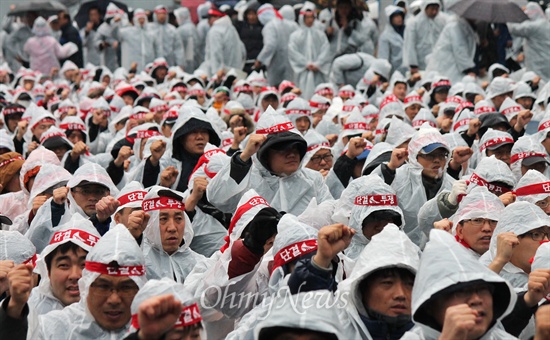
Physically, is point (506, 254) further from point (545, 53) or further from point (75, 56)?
point (75, 56)

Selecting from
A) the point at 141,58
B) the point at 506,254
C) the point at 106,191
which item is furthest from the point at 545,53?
the point at 506,254

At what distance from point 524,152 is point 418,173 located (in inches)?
44.1

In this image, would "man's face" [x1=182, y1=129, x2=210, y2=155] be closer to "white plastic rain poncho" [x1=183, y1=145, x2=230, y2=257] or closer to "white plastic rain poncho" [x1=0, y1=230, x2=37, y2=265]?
"white plastic rain poncho" [x1=183, y1=145, x2=230, y2=257]

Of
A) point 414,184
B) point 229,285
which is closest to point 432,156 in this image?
point 414,184

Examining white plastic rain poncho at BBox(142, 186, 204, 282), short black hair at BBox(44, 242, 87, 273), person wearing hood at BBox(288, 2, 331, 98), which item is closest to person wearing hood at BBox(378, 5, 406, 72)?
person wearing hood at BBox(288, 2, 331, 98)

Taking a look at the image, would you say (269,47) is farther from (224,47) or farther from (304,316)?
(304,316)

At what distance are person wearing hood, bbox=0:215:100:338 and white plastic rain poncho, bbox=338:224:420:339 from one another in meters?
1.84

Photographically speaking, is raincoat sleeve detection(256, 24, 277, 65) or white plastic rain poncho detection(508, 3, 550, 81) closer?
white plastic rain poncho detection(508, 3, 550, 81)

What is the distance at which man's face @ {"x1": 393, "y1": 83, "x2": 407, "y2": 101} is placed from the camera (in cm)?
1694

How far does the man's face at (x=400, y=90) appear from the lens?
16.9 meters

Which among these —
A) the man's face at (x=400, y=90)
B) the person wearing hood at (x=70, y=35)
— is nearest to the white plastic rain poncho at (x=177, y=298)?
the man's face at (x=400, y=90)

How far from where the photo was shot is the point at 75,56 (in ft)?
84.5

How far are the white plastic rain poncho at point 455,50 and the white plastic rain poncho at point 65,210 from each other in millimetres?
10348

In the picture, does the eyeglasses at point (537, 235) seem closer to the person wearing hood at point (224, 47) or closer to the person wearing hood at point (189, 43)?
the person wearing hood at point (224, 47)
